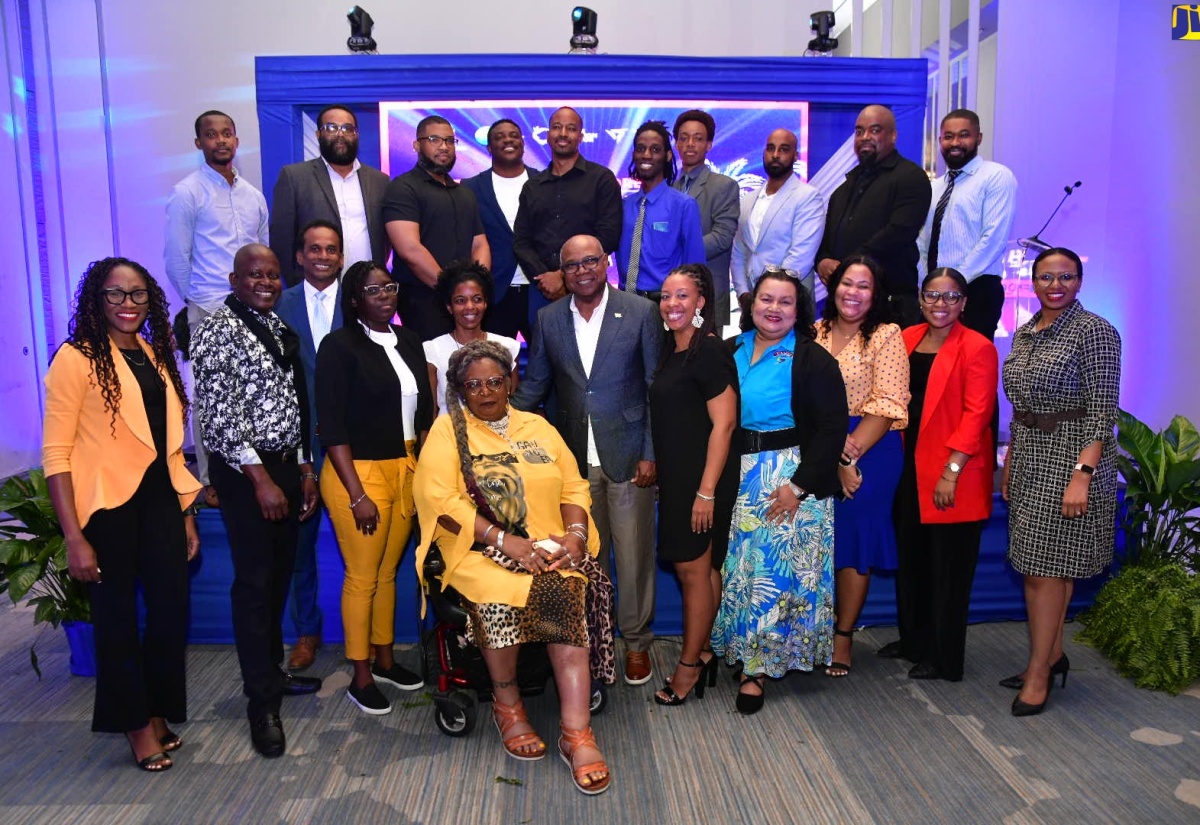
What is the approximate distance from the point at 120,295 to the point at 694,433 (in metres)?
1.90

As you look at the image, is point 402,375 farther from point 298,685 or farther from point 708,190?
point 708,190

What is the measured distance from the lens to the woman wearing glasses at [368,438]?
307 cm

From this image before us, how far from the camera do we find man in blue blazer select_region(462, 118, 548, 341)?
430 cm

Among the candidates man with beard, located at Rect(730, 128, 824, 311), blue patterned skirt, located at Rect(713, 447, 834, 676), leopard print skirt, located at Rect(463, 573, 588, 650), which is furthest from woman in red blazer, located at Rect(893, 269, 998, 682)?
leopard print skirt, located at Rect(463, 573, 588, 650)

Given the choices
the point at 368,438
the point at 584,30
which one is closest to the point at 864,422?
the point at 368,438

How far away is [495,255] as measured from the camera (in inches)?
172

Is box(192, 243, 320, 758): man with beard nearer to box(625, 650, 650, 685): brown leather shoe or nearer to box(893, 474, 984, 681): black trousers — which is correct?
box(625, 650, 650, 685): brown leather shoe

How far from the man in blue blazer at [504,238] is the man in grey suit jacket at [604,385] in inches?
34.5

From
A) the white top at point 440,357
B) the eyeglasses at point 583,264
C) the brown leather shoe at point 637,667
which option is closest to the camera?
the eyeglasses at point 583,264

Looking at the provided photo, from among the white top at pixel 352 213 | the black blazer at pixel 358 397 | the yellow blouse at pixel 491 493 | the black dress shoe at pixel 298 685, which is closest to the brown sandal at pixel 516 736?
the yellow blouse at pixel 491 493

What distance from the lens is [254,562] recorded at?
3.00 meters

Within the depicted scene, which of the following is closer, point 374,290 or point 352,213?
point 374,290

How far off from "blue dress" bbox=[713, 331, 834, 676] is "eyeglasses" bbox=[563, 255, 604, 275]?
62cm

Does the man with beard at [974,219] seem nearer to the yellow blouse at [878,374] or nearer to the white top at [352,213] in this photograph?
the yellow blouse at [878,374]
